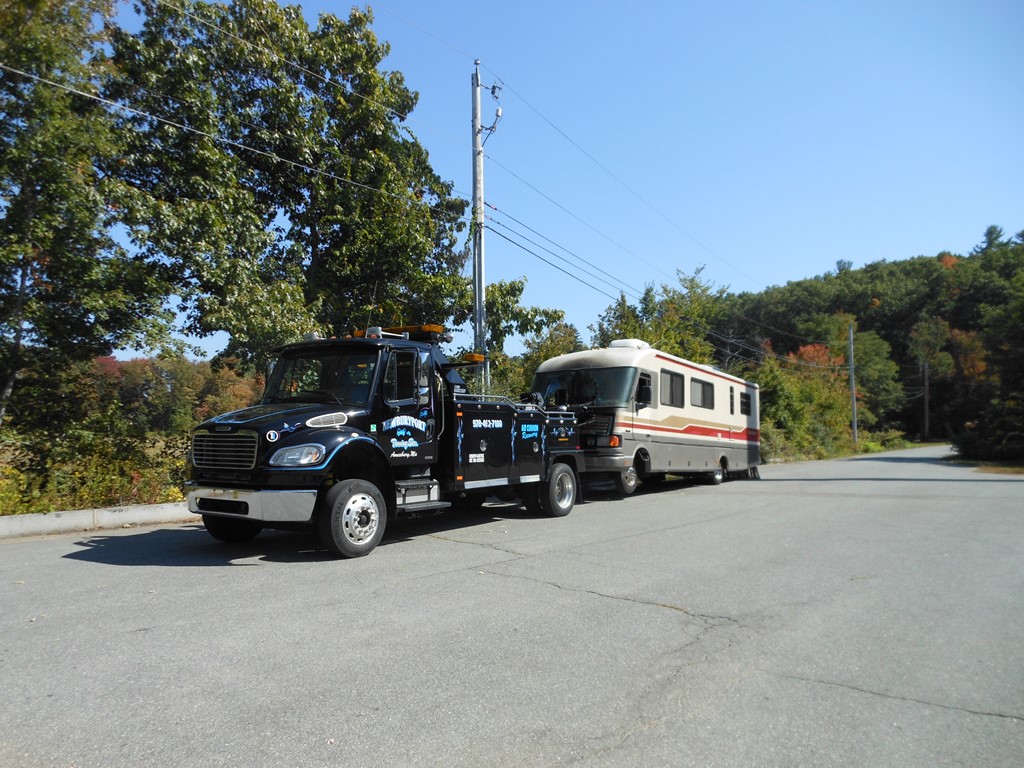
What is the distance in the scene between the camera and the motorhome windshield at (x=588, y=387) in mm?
14383

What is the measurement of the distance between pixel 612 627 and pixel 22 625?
4.39 meters

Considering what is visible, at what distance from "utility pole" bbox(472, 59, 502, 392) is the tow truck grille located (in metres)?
8.73

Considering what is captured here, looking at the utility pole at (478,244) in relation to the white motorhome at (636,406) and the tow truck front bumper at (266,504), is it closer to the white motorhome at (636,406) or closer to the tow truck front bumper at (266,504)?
the white motorhome at (636,406)

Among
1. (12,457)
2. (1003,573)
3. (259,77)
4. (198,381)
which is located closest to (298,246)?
(259,77)

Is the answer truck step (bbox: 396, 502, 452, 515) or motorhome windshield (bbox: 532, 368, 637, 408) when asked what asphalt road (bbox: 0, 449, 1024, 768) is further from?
motorhome windshield (bbox: 532, 368, 637, 408)

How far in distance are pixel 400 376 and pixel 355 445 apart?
1247mm

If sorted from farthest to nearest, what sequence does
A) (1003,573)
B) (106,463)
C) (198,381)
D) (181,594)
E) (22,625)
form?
(198,381), (106,463), (1003,573), (181,594), (22,625)

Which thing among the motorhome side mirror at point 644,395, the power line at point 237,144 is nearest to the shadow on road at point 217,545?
the motorhome side mirror at point 644,395

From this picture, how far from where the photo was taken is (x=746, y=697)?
3867 mm

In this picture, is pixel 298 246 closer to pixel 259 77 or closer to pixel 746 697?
pixel 259 77

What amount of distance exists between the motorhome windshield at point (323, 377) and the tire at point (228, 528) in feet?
5.09

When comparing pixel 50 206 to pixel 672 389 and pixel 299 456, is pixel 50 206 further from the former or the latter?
pixel 672 389

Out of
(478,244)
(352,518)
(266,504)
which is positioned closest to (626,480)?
(478,244)

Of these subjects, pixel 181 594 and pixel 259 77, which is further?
pixel 259 77
